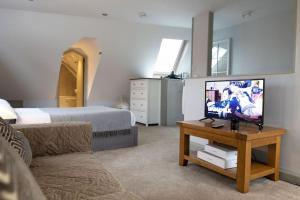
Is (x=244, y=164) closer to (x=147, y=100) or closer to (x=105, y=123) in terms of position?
(x=105, y=123)

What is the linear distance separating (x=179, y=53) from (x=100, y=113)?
3898 millimetres

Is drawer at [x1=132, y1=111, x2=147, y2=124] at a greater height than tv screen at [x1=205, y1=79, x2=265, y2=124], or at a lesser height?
lesser

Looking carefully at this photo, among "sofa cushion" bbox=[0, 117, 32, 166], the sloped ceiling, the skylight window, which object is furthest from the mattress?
the skylight window

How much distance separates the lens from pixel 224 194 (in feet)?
7.16

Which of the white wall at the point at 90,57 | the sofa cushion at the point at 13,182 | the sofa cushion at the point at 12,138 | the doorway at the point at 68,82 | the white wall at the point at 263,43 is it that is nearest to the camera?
the sofa cushion at the point at 13,182

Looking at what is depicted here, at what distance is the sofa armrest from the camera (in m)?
1.92

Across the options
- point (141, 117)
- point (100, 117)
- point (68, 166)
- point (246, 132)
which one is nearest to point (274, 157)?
point (246, 132)

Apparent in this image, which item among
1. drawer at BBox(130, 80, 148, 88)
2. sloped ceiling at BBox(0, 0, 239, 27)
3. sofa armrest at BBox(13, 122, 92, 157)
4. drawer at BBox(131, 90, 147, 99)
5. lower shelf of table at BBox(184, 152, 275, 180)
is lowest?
lower shelf of table at BBox(184, 152, 275, 180)

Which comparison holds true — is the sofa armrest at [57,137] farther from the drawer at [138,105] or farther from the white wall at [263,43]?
the drawer at [138,105]

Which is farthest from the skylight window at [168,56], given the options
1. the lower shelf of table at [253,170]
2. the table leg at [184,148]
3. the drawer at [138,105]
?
the lower shelf of table at [253,170]

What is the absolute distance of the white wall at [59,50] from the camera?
459 centimetres

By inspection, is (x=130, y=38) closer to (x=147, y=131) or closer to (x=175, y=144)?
(x=147, y=131)

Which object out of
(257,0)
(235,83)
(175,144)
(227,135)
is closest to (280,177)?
(227,135)

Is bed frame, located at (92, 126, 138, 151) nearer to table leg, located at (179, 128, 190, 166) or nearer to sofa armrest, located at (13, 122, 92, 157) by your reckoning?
table leg, located at (179, 128, 190, 166)
